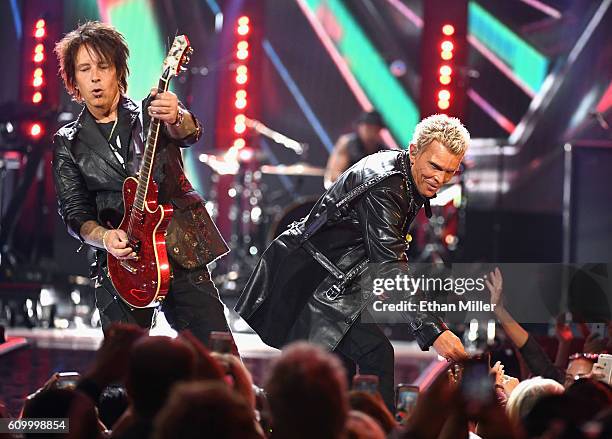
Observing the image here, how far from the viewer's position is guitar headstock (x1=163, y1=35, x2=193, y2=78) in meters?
4.52

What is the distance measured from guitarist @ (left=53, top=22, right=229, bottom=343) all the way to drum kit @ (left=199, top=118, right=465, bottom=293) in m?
6.45

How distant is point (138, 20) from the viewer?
13.8 metres

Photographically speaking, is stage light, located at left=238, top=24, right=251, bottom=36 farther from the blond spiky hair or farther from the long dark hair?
the blond spiky hair

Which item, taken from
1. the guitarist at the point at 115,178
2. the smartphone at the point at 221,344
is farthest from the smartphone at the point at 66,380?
the guitarist at the point at 115,178

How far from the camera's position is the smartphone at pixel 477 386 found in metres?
2.51

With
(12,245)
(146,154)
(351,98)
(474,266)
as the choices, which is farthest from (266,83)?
(146,154)

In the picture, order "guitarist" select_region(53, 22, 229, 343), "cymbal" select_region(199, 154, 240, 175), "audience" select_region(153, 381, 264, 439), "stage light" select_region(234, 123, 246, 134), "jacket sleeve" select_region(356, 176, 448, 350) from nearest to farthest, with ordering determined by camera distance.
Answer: "audience" select_region(153, 381, 264, 439) → "jacket sleeve" select_region(356, 176, 448, 350) → "guitarist" select_region(53, 22, 229, 343) → "cymbal" select_region(199, 154, 240, 175) → "stage light" select_region(234, 123, 246, 134)

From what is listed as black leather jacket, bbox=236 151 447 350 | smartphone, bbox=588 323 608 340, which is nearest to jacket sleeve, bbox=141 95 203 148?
black leather jacket, bbox=236 151 447 350

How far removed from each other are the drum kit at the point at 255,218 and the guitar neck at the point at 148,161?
6747 mm

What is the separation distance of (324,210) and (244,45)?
857cm

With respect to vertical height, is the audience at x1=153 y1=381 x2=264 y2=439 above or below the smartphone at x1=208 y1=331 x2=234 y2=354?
above

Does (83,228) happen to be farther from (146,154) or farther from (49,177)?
(49,177)

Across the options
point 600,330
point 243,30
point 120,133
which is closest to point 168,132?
point 120,133

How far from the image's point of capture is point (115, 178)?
4.75 metres
